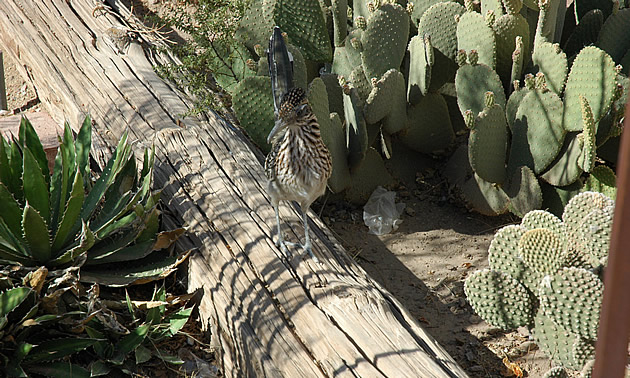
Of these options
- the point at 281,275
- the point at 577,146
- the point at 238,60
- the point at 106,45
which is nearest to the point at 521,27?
the point at 577,146

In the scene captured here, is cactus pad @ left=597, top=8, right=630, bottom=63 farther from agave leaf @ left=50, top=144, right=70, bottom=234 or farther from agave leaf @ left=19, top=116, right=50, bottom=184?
agave leaf @ left=19, top=116, right=50, bottom=184

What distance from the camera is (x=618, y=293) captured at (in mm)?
592

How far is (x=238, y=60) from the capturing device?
4.69 meters

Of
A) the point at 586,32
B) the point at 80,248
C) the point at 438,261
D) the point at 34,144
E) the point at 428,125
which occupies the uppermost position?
the point at 586,32

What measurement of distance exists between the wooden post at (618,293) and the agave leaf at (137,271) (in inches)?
109

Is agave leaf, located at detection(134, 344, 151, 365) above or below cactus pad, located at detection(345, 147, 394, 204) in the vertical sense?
below

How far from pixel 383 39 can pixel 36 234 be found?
2.56 m

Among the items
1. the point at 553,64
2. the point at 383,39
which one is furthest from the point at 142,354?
the point at 553,64

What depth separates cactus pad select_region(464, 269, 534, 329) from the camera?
310 centimetres

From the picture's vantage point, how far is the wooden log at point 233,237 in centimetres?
265

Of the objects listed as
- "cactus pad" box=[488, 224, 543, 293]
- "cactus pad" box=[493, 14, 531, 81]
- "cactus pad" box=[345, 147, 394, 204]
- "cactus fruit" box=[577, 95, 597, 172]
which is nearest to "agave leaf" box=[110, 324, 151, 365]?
"cactus pad" box=[488, 224, 543, 293]

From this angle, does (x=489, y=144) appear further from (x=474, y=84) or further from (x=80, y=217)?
(x=80, y=217)

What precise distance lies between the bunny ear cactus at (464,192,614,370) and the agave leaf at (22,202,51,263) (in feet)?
6.68

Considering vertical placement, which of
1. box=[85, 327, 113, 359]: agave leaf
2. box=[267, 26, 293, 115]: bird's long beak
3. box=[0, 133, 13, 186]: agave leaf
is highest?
box=[267, 26, 293, 115]: bird's long beak
